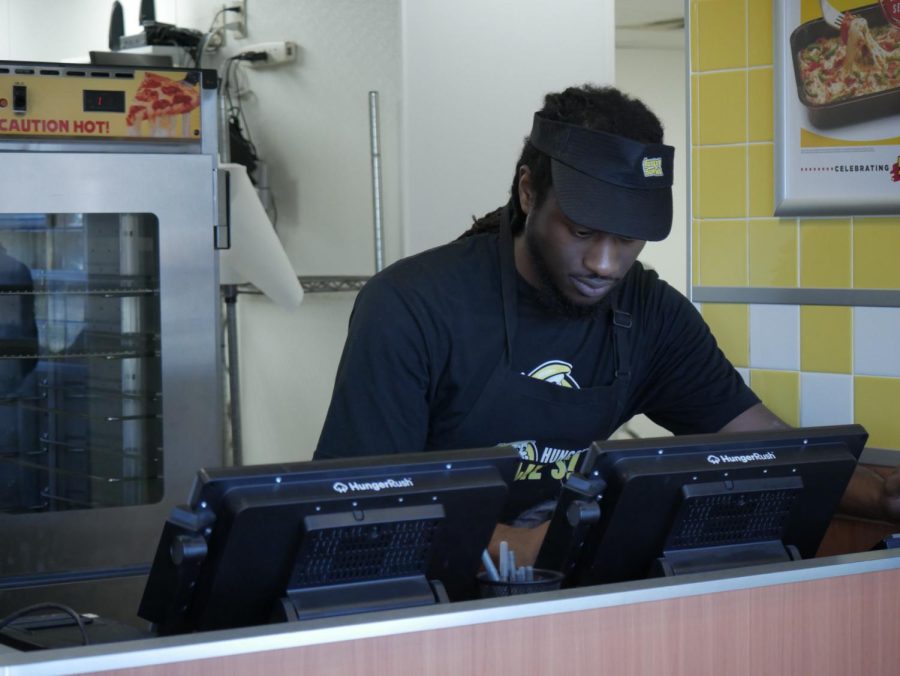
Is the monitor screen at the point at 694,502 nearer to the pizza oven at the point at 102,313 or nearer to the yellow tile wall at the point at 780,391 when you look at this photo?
the yellow tile wall at the point at 780,391

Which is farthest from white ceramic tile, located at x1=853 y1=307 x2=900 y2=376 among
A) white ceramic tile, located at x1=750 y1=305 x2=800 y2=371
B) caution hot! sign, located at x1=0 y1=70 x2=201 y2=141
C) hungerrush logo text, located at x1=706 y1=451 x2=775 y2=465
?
caution hot! sign, located at x1=0 y1=70 x2=201 y2=141

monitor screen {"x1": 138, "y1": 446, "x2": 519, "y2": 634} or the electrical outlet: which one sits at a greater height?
the electrical outlet

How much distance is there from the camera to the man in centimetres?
197

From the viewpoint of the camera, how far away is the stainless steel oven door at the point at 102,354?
115 inches

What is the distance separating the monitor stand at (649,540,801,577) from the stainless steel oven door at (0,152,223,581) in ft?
5.64

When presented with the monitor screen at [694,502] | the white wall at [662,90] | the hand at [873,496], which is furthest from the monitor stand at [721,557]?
the white wall at [662,90]

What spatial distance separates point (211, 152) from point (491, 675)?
195 cm

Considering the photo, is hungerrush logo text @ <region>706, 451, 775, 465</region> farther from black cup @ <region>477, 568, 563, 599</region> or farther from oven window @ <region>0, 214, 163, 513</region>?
oven window @ <region>0, 214, 163, 513</region>

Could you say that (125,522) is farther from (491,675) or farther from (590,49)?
(491,675)

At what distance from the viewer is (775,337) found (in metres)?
2.61

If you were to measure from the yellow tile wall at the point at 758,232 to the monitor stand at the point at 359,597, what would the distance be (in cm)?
138

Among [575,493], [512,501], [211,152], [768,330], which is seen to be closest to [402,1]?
[211,152]

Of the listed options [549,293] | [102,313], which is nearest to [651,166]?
[549,293]

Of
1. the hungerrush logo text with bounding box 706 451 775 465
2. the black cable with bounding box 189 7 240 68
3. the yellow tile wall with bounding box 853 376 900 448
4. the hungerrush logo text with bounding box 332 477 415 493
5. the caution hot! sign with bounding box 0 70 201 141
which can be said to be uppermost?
the black cable with bounding box 189 7 240 68
